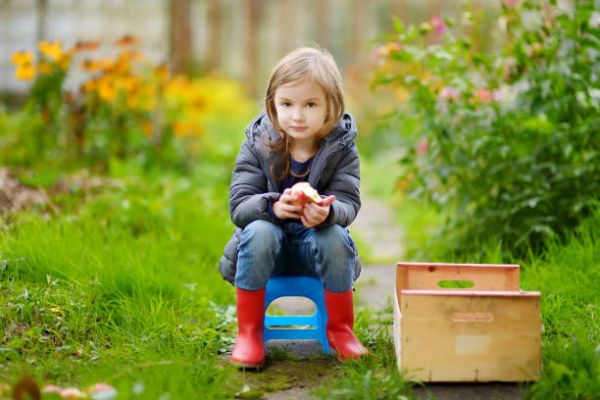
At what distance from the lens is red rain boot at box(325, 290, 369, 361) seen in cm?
290

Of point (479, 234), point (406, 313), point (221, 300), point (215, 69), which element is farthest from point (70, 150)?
point (215, 69)

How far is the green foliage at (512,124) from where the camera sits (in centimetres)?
403

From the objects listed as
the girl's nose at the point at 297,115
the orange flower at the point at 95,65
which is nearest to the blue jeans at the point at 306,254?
the girl's nose at the point at 297,115

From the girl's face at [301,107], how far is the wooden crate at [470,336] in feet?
A: 2.31

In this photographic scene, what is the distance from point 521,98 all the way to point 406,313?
205cm

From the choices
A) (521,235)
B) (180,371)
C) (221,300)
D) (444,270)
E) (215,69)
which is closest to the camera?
(180,371)

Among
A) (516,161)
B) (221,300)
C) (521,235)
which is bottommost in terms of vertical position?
(221,300)

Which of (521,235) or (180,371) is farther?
(521,235)

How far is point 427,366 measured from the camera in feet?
8.58

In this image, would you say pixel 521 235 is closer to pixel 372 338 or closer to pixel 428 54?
pixel 428 54

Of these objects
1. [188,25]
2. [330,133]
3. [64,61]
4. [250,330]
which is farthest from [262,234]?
[188,25]

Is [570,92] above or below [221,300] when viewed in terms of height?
above

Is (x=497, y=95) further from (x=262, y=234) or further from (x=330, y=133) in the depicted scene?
(x=262, y=234)

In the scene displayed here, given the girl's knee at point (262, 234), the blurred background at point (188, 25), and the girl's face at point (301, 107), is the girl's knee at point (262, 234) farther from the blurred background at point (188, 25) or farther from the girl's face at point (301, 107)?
the blurred background at point (188, 25)
